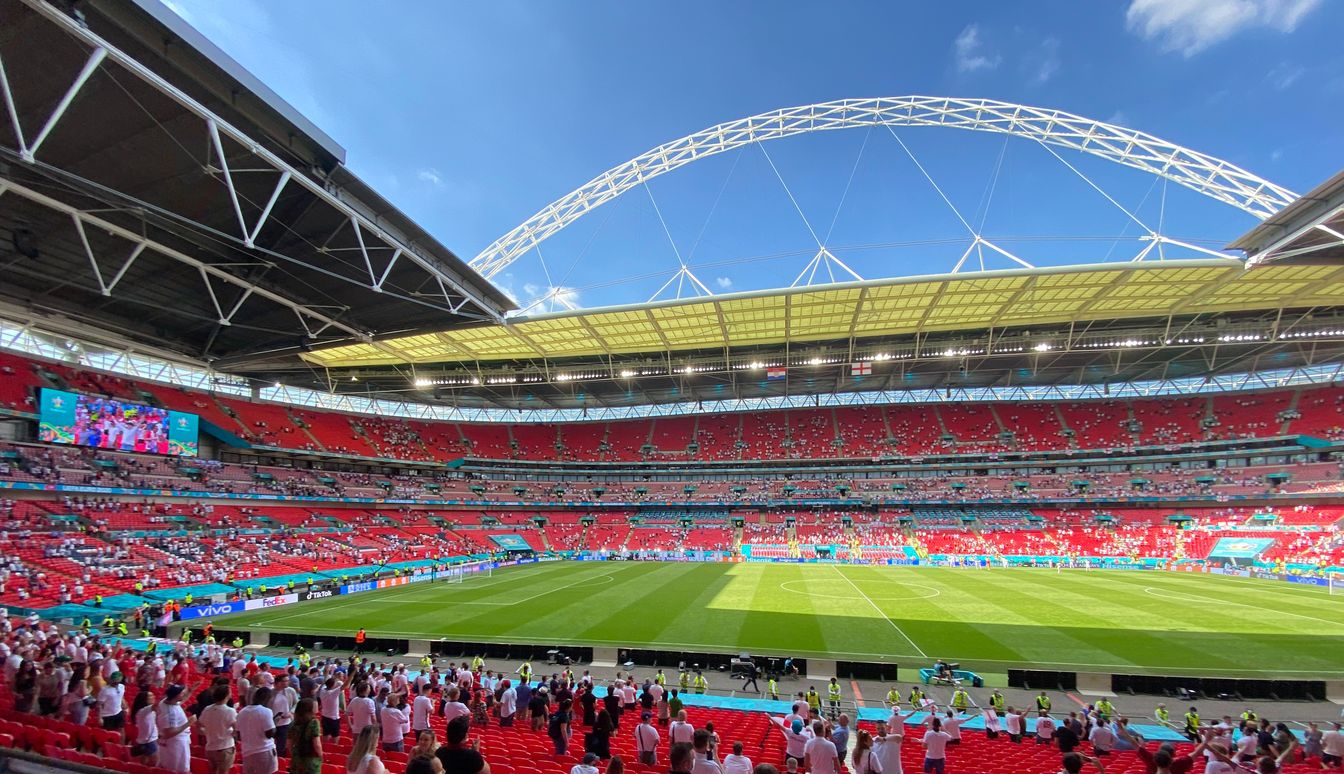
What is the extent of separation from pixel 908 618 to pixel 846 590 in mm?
8444

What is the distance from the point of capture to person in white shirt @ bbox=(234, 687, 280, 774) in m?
5.27

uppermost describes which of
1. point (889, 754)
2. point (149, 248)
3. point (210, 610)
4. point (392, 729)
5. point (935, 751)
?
point (149, 248)

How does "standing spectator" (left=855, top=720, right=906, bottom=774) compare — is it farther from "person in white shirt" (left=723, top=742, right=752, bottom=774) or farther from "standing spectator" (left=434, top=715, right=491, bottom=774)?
"standing spectator" (left=434, top=715, right=491, bottom=774)

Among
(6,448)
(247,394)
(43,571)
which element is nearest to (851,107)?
→ (43,571)

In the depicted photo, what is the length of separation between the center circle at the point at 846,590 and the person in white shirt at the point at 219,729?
99.9 feet

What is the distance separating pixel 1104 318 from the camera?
36.2 meters

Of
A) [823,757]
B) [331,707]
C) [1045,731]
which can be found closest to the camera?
[823,757]

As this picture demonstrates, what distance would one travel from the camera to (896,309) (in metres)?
34.5

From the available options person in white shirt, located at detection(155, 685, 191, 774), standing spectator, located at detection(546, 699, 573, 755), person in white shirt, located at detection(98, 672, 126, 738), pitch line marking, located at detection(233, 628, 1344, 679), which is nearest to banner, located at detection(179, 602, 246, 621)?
pitch line marking, located at detection(233, 628, 1344, 679)

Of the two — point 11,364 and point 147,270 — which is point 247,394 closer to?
point 11,364

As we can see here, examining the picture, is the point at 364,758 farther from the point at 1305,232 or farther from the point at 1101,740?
the point at 1305,232

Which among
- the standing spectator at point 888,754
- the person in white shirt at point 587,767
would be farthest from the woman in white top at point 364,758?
the standing spectator at point 888,754

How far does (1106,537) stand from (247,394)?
75728mm

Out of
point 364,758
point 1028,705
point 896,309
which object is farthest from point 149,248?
point 896,309
